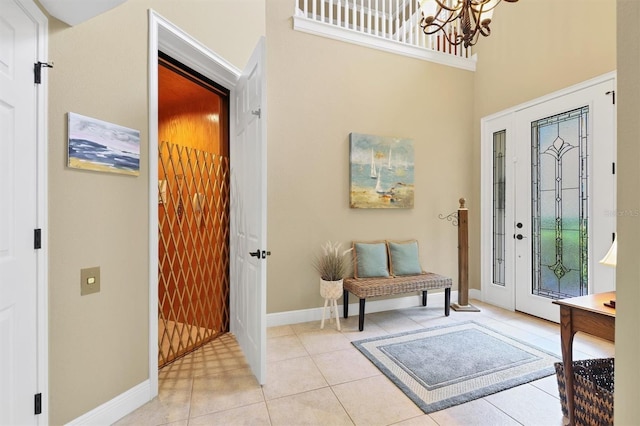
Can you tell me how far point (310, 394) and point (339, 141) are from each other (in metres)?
2.57

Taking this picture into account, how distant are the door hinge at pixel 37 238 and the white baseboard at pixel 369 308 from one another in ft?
7.27

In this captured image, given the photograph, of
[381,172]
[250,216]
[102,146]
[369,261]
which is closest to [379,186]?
[381,172]

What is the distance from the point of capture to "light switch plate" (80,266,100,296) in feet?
5.39

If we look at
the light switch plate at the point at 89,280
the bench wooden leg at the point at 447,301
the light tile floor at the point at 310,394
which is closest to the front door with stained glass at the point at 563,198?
the light tile floor at the point at 310,394

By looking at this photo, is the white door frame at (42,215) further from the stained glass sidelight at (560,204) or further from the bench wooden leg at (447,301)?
the stained glass sidelight at (560,204)

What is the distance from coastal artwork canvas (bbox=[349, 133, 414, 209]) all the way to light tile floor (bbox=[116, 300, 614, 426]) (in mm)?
1626

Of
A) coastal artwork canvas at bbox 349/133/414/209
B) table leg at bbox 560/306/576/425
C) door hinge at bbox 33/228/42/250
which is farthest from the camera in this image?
coastal artwork canvas at bbox 349/133/414/209

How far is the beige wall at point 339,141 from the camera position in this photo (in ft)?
11.0

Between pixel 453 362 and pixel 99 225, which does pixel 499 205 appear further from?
pixel 99 225

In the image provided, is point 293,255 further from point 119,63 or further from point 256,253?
point 119,63

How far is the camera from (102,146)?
1.72m

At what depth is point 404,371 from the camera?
7.66 feet

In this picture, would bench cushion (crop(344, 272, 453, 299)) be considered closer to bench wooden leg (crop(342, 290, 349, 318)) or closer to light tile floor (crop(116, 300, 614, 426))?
bench wooden leg (crop(342, 290, 349, 318))

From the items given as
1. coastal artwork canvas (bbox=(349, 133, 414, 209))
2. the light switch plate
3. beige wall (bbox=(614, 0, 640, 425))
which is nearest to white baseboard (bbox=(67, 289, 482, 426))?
the light switch plate
